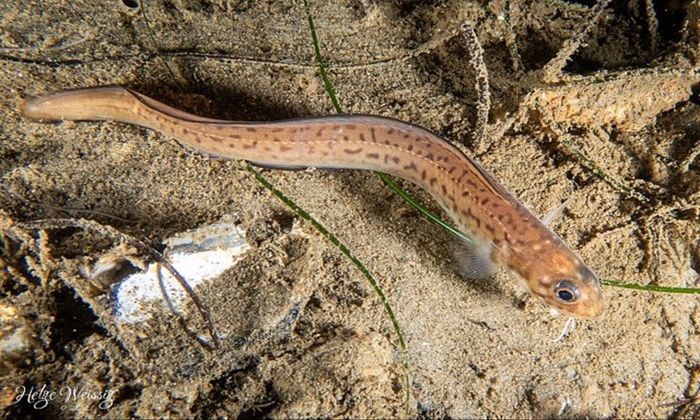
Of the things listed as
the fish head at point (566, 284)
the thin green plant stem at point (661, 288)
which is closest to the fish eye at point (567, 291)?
the fish head at point (566, 284)

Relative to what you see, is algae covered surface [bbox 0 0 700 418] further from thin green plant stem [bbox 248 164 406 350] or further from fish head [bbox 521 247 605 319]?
fish head [bbox 521 247 605 319]

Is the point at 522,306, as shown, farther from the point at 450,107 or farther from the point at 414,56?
the point at 414,56

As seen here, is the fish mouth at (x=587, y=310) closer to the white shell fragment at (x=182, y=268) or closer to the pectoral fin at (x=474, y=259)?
the pectoral fin at (x=474, y=259)

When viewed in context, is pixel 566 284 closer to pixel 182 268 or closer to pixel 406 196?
pixel 406 196

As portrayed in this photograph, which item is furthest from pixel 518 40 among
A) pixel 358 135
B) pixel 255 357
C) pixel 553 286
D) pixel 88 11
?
pixel 88 11

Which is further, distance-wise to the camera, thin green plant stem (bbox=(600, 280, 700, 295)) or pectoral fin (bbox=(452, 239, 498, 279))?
pectoral fin (bbox=(452, 239, 498, 279))

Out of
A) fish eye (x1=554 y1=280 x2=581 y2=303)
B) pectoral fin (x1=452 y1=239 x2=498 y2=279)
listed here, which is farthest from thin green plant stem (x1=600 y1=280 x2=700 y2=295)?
pectoral fin (x1=452 y1=239 x2=498 y2=279)
